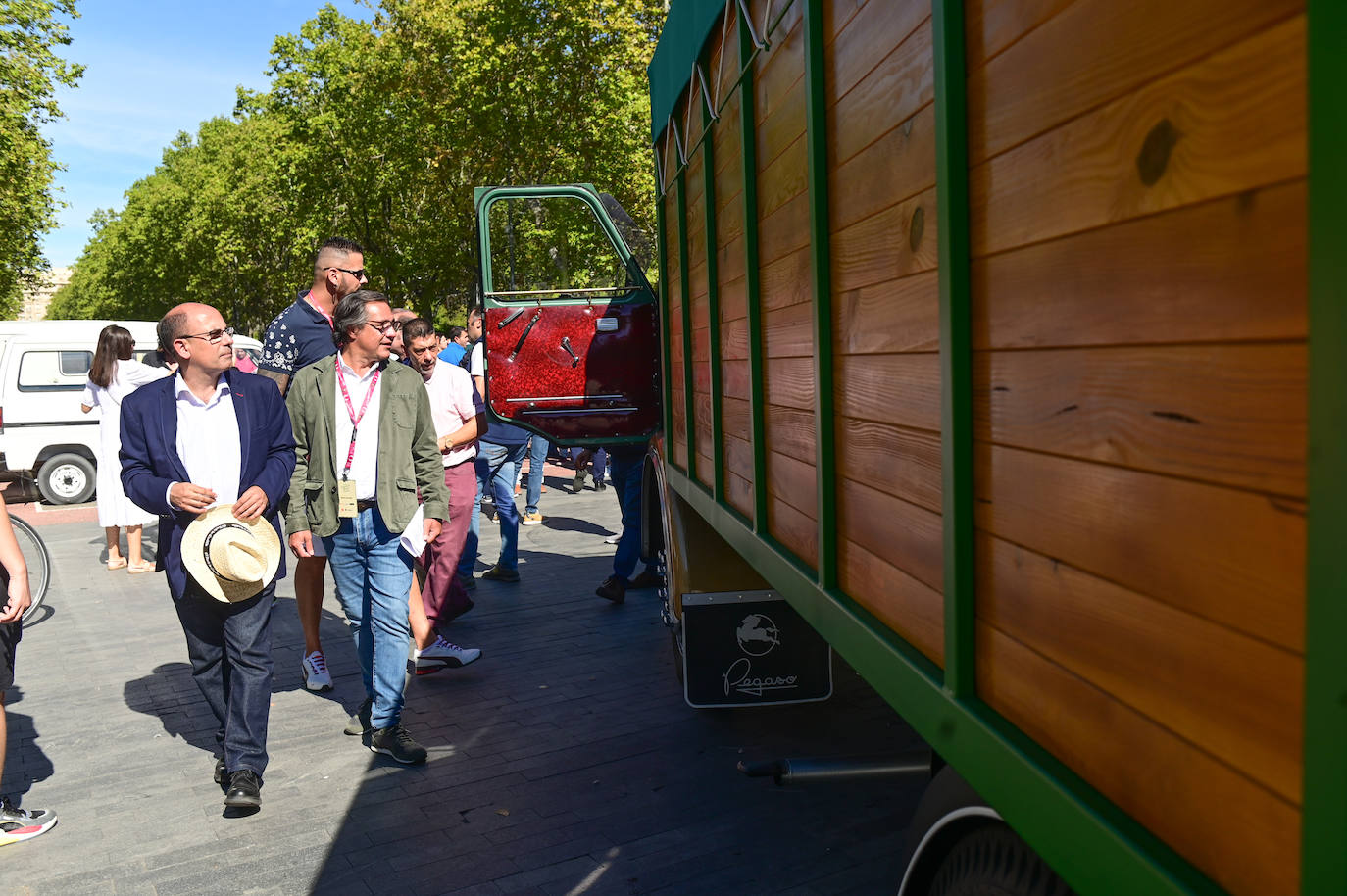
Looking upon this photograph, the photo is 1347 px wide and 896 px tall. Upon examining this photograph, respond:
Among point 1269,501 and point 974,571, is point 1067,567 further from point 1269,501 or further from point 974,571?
point 1269,501

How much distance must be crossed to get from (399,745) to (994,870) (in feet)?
10.9

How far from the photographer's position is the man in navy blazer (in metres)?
4.14

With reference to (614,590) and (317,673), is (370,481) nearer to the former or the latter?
(317,673)

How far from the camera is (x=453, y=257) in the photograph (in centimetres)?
3397

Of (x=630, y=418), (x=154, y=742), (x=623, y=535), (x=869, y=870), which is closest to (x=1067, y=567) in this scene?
(x=869, y=870)

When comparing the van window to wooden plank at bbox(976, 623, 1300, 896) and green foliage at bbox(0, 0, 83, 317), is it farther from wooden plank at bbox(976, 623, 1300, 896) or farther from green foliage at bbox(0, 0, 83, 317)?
wooden plank at bbox(976, 623, 1300, 896)

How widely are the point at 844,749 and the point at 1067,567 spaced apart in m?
3.41

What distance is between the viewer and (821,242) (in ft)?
7.62

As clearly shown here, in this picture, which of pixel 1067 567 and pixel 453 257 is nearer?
pixel 1067 567

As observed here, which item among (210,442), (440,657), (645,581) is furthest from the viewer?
(645,581)

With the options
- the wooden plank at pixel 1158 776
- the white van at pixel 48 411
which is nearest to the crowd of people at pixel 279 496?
the wooden plank at pixel 1158 776

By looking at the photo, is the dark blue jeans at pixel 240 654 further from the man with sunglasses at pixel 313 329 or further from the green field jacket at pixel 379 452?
the man with sunglasses at pixel 313 329

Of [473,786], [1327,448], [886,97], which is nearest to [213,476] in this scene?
[473,786]

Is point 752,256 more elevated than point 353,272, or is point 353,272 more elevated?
point 353,272
